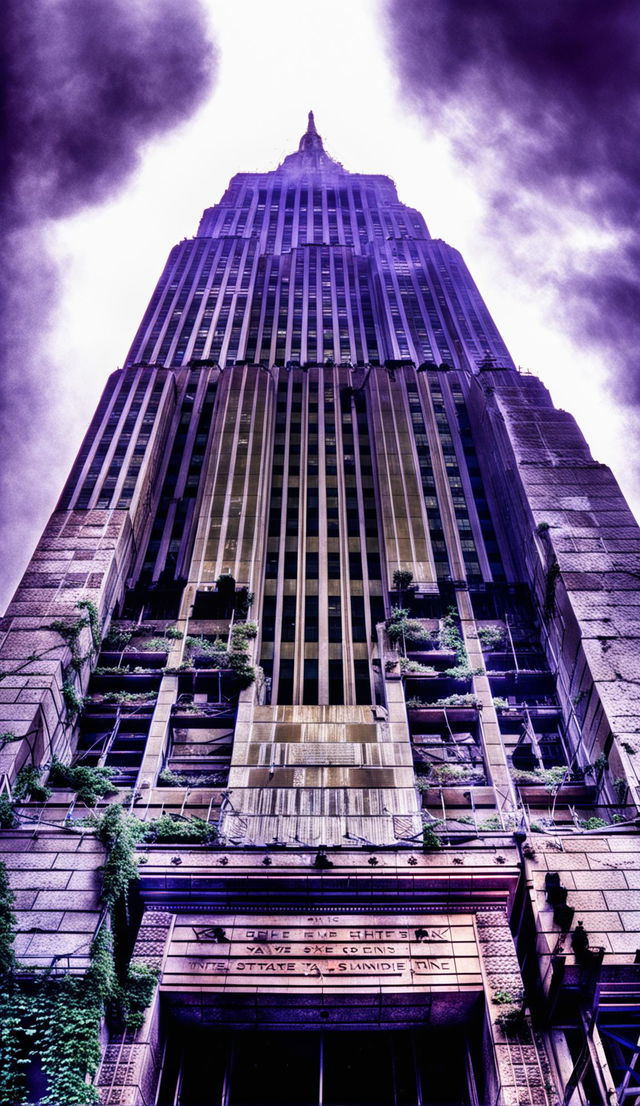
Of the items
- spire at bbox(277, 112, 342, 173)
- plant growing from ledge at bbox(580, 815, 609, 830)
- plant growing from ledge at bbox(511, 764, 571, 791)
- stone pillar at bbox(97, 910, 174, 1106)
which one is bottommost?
stone pillar at bbox(97, 910, 174, 1106)

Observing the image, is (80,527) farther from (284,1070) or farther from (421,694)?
(284,1070)

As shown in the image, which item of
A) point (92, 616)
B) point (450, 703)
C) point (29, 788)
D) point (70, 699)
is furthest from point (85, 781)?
point (450, 703)

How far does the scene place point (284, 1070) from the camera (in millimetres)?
26609

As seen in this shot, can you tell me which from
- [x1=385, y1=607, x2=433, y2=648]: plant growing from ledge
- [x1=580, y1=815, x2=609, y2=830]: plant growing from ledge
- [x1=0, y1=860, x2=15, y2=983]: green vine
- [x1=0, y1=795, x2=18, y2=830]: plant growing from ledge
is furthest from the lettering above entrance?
[x1=385, y1=607, x2=433, y2=648]: plant growing from ledge

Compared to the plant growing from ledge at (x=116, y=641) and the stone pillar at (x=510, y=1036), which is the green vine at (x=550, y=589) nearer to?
the stone pillar at (x=510, y=1036)

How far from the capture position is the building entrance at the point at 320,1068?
84.8ft

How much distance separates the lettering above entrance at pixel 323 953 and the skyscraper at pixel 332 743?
0.31 feet

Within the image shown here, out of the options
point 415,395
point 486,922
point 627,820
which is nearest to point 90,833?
point 486,922

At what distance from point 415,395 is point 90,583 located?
33080 millimetres

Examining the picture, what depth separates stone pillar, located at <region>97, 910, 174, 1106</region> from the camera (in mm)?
23531

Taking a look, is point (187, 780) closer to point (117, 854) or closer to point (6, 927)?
point (117, 854)

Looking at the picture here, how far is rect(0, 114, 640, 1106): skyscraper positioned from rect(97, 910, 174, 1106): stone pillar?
120 millimetres

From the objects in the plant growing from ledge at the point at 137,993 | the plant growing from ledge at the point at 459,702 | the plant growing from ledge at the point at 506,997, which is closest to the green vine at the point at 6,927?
the plant growing from ledge at the point at 137,993

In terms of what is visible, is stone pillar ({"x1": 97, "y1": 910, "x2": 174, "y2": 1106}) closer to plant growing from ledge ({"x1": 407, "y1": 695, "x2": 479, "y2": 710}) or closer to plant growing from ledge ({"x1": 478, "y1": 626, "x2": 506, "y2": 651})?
plant growing from ledge ({"x1": 407, "y1": 695, "x2": 479, "y2": 710})
